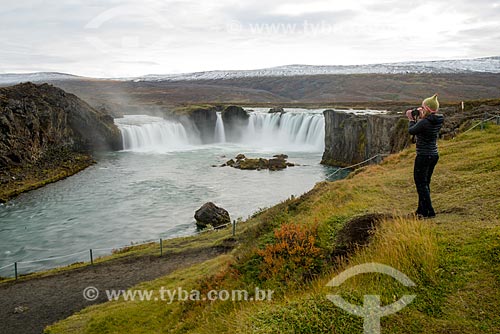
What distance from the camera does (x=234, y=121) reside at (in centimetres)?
7975

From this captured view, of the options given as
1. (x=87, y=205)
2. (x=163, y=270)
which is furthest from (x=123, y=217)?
(x=163, y=270)

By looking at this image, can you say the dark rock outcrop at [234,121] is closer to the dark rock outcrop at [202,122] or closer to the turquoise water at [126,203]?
the dark rock outcrop at [202,122]

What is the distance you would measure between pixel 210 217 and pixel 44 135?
36156 millimetres

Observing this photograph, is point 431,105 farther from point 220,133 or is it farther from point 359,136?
point 220,133

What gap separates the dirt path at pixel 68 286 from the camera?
44.4 feet

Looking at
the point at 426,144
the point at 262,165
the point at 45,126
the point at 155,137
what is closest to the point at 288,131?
the point at 262,165

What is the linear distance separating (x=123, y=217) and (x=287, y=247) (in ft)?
79.2

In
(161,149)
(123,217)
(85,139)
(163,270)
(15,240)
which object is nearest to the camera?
(163,270)

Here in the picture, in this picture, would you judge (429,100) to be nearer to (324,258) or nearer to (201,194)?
(324,258)

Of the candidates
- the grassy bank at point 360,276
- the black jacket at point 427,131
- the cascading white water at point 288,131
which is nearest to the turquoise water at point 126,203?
the cascading white water at point 288,131

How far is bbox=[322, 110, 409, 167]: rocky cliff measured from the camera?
1435 inches

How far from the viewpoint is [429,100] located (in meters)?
7.47

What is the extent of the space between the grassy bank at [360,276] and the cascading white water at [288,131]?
5117 cm

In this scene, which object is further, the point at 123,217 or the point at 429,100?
the point at 123,217
